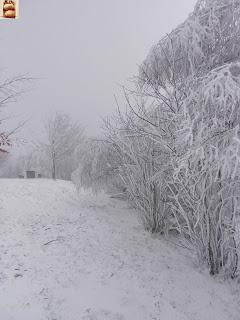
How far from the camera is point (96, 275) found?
8.39 m

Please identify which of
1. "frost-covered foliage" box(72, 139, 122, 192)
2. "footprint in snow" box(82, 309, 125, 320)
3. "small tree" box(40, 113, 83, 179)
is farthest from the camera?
"small tree" box(40, 113, 83, 179)

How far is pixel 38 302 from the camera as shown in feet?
23.0

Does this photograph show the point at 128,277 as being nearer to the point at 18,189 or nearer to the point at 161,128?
the point at 161,128

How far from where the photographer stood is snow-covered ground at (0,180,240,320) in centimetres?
711

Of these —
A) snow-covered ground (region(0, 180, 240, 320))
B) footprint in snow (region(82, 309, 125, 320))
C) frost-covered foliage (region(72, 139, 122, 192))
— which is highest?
frost-covered foliage (region(72, 139, 122, 192))

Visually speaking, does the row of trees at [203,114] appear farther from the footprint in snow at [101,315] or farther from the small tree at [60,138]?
the small tree at [60,138]

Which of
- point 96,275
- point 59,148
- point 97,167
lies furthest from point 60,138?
point 96,275

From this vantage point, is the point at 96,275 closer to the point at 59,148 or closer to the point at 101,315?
the point at 101,315

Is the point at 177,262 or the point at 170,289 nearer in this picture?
the point at 170,289

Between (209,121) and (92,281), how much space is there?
4317 millimetres

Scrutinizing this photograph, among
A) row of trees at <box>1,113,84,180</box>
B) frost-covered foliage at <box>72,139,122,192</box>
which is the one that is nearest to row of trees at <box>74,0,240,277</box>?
frost-covered foliage at <box>72,139,122,192</box>

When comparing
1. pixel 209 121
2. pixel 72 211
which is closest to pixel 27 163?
pixel 72 211

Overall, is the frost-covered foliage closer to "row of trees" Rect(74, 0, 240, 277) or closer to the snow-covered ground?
the snow-covered ground

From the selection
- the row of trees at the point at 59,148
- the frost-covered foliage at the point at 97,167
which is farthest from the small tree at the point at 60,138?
the frost-covered foliage at the point at 97,167
